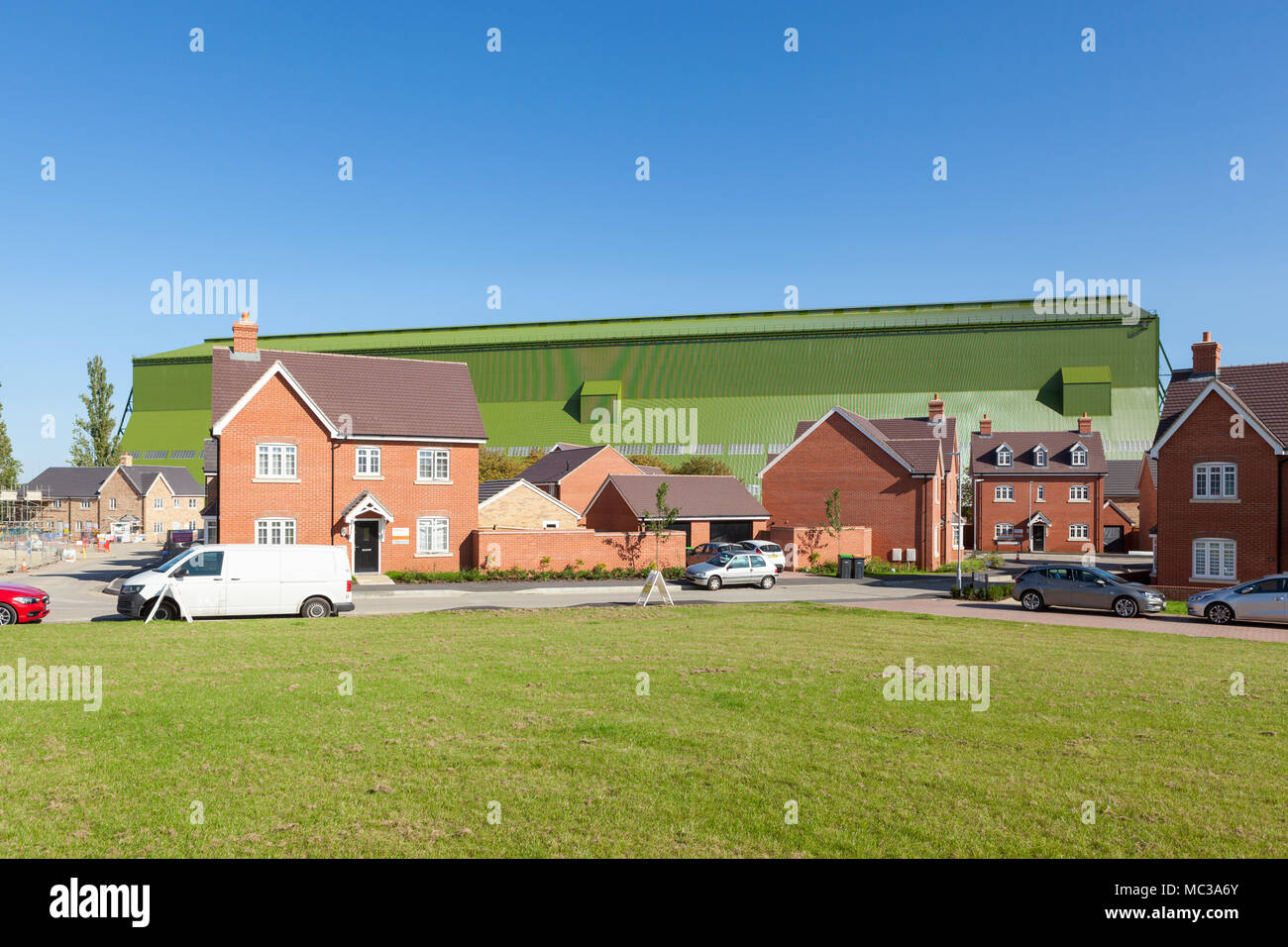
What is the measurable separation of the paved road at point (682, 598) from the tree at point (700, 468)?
123 feet

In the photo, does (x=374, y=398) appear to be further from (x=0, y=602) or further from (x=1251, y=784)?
(x=1251, y=784)

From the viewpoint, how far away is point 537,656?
16.2 meters

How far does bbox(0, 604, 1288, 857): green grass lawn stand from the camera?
6.99 metres

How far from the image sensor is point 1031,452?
251 feet

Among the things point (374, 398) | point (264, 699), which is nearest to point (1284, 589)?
point (264, 699)

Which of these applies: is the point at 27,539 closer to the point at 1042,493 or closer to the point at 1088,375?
the point at 1042,493

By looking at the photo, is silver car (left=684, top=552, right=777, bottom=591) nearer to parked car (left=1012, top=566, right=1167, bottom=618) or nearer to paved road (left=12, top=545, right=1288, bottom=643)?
paved road (left=12, top=545, right=1288, bottom=643)

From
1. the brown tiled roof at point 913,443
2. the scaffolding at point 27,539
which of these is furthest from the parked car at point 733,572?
the scaffolding at point 27,539

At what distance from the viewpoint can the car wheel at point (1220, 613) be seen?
28.4m

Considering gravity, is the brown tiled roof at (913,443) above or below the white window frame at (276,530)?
above

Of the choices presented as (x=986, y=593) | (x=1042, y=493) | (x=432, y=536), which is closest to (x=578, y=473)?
(x=432, y=536)

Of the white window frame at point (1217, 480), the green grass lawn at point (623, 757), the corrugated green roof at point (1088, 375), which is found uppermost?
the corrugated green roof at point (1088, 375)

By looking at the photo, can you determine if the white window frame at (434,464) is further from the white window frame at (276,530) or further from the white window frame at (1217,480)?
the white window frame at (1217,480)
